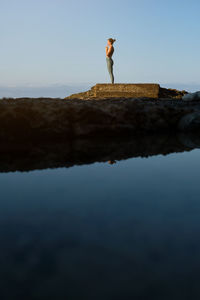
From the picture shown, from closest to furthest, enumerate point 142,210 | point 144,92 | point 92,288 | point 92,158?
point 92,288 < point 142,210 < point 92,158 < point 144,92

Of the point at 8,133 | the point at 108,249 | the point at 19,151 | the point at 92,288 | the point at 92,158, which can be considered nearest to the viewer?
the point at 92,288

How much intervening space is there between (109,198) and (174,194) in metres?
0.26

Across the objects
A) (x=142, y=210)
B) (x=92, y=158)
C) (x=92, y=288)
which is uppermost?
(x=92, y=158)

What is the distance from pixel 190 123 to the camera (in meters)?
2.88

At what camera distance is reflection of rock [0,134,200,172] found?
1652mm

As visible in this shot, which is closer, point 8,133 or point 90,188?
point 90,188

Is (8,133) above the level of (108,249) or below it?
above

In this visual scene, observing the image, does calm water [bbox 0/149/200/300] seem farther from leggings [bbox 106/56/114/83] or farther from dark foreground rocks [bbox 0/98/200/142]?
leggings [bbox 106/56/114/83]

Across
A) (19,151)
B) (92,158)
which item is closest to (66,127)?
(19,151)

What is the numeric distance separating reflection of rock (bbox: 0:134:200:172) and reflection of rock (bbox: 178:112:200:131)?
37cm

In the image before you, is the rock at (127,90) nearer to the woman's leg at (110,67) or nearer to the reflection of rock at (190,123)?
the woman's leg at (110,67)

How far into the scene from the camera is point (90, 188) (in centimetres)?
124

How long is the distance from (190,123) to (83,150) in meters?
1.38

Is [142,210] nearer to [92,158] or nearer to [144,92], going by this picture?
[92,158]
